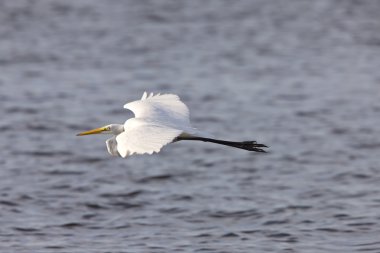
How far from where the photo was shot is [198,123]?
43.6 ft

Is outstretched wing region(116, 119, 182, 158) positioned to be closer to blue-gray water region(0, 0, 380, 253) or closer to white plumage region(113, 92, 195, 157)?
white plumage region(113, 92, 195, 157)

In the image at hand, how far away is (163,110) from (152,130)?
1373mm

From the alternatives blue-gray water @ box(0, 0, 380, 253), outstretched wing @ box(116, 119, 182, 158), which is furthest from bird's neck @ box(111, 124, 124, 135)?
blue-gray water @ box(0, 0, 380, 253)

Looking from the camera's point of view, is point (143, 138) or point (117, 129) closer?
point (143, 138)

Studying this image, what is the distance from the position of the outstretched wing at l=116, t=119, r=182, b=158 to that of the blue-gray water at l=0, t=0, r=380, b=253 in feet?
6.51

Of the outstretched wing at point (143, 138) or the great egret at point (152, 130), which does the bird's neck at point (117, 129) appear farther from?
the outstretched wing at point (143, 138)

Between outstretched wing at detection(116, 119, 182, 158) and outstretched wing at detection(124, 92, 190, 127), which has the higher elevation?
outstretched wing at detection(124, 92, 190, 127)

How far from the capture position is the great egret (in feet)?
20.5

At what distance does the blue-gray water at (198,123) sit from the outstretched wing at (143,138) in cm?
198

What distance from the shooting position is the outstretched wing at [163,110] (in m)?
7.80

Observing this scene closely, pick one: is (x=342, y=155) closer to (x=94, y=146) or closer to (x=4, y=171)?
(x=94, y=146)

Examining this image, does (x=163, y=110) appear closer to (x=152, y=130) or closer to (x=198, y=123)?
(x=152, y=130)

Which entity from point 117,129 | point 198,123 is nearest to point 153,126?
point 117,129

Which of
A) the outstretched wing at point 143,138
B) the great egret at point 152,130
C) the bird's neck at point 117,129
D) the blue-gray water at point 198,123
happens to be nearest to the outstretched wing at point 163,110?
the great egret at point 152,130
